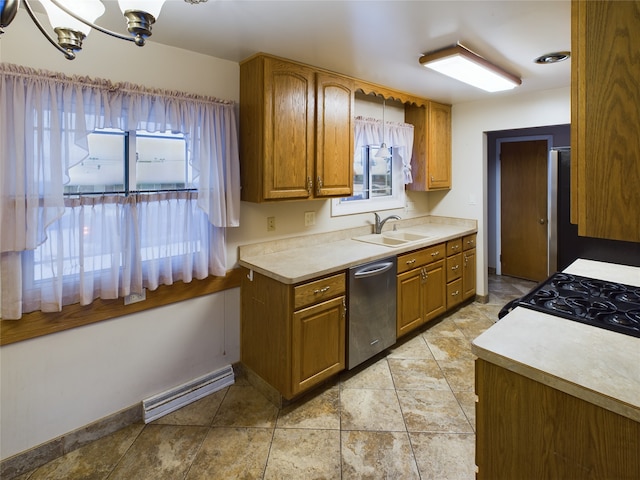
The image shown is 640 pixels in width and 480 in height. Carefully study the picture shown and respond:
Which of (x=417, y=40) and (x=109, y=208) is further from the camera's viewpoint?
(x=417, y=40)

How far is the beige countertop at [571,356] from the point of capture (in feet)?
3.11

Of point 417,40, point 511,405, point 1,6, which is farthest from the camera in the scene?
point 417,40

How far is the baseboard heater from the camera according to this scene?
2.20m

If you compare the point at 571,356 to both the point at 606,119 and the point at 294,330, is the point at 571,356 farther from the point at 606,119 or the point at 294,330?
the point at 294,330

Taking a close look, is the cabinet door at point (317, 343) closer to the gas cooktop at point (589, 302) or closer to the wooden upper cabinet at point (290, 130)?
the wooden upper cabinet at point (290, 130)

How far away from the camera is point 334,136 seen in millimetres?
2744

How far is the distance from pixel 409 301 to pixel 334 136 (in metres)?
1.51

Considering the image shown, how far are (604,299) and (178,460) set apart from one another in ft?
7.24

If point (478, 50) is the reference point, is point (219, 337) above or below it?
below

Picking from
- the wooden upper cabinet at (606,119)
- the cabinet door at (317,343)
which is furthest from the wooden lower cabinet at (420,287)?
the wooden upper cabinet at (606,119)

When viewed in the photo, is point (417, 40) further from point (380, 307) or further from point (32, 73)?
point (32, 73)

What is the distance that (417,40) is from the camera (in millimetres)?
2145

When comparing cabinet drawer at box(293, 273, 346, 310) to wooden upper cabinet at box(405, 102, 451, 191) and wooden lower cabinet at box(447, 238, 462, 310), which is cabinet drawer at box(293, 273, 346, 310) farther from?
wooden upper cabinet at box(405, 102, 451, 191)

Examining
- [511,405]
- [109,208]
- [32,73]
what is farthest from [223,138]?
[511,405]
